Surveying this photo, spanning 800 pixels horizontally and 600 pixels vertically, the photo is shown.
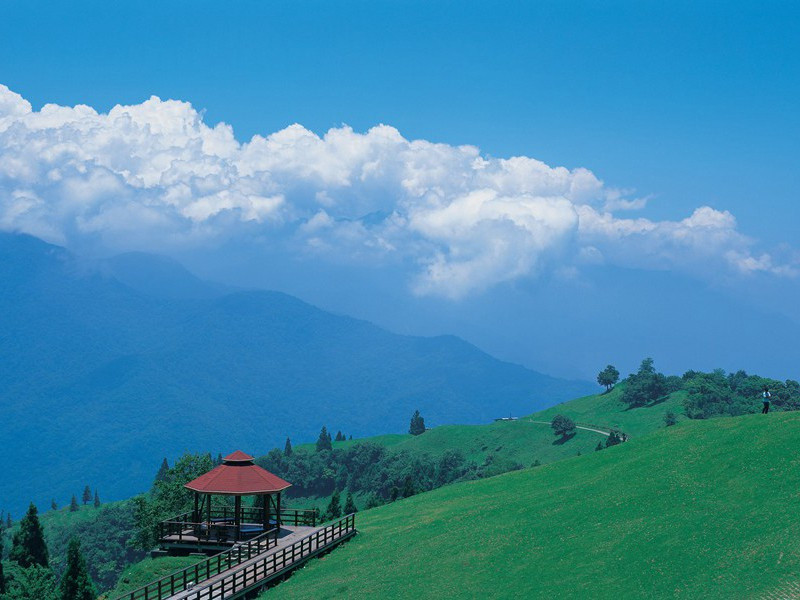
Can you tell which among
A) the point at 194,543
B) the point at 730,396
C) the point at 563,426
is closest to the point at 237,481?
the point at 194,543

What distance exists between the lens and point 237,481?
177 ft

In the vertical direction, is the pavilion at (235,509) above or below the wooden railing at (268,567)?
Result: above

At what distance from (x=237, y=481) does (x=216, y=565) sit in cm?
577

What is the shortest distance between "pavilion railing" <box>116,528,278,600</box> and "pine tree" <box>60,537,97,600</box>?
2051 cm

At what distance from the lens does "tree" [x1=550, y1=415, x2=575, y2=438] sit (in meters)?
186

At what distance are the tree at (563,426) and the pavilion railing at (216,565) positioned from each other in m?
139

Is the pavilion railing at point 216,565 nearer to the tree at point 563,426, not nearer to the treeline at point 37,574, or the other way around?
the treeline at point 37,574

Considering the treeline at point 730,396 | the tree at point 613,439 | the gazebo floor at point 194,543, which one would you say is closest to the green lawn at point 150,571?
the gazebo floor at point 194,543

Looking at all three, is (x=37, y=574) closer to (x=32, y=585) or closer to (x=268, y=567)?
(x=32, y=585)

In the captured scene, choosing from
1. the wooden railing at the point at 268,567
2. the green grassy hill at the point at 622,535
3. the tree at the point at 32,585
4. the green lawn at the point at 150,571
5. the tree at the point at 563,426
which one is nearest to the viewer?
the green grassy hill at the point at 622,535

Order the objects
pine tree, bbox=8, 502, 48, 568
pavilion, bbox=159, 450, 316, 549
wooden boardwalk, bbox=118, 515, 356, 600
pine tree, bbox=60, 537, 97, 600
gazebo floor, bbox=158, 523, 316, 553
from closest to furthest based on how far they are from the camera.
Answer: wooden boardwalk, bbox=118, 515, 356, 600 → gazebo floor, bbox=158, 523, 316, 553 → pavilion, bbox=159, 450, 316, 549 → pine tree, bbox=60, 537, 97, 600 → pine tree, bbox=8, 502, 48, 568

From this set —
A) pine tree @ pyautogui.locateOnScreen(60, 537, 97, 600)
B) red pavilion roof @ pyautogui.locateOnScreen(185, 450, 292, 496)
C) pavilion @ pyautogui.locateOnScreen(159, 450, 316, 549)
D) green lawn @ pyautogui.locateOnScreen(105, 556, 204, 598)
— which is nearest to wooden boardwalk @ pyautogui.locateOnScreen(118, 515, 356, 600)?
green lawn @ pyautogui.locateOnScreen(105, 556, 204, 598)

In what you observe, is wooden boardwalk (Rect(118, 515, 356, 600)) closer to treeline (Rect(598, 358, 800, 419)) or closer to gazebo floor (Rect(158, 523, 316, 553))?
gazebo floor (Rect(158, 523, 316, 553))

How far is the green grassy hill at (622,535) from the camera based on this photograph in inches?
1490
